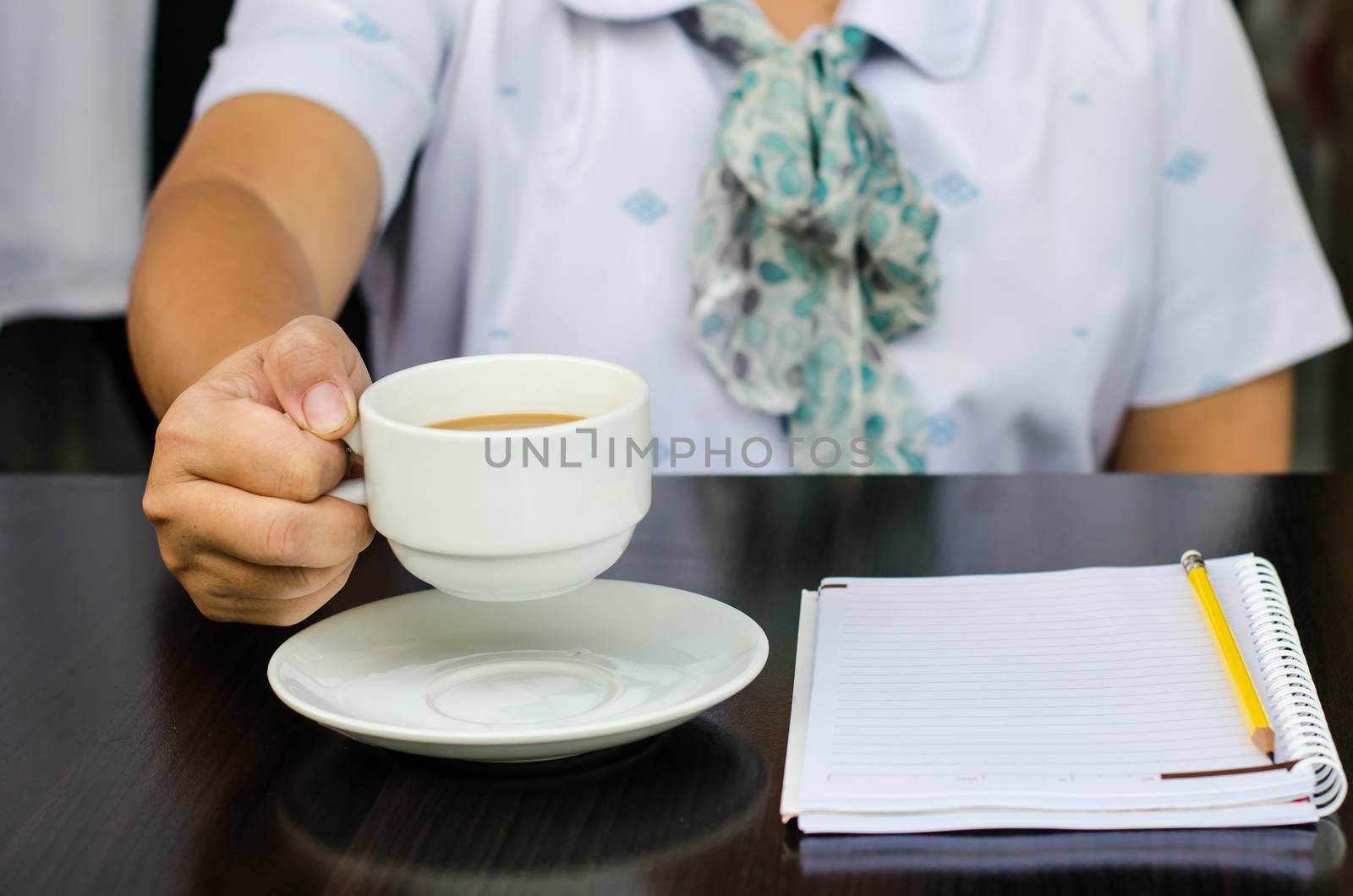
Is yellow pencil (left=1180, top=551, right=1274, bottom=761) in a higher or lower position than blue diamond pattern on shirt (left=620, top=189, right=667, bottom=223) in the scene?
higher

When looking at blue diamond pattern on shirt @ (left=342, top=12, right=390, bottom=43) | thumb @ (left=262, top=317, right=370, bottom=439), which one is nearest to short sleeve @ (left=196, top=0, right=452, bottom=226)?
blue diamond pattern on shirt @ (left=342, top=12, right=390, bottom=43)

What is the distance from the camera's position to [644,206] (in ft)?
3.88

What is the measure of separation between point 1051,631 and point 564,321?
0.64m

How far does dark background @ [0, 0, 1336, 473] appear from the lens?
1.63 metres

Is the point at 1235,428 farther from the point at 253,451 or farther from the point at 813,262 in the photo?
the point at 253,451

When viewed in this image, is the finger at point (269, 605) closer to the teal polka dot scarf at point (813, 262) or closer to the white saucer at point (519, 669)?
the white saucer at point (519, 669)

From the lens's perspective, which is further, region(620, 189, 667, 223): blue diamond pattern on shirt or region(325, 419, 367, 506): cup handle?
region(620, 189, 667, 223): blue diamond pattern on shirt

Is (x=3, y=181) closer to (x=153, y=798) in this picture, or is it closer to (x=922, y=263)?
(x=922, y=263)

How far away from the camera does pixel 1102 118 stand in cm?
123

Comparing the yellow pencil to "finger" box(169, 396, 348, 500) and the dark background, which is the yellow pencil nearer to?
"finger" box(169, 396, 348, 500)

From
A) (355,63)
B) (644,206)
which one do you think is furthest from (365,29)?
(644,206)

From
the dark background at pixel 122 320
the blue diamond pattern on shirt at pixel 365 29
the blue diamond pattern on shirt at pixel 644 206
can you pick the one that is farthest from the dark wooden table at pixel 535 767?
the dark background at pixel 122 320

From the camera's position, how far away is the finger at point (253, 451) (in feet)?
1.89

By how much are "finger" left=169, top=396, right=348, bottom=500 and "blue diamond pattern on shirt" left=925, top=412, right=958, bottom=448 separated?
0.69 m
